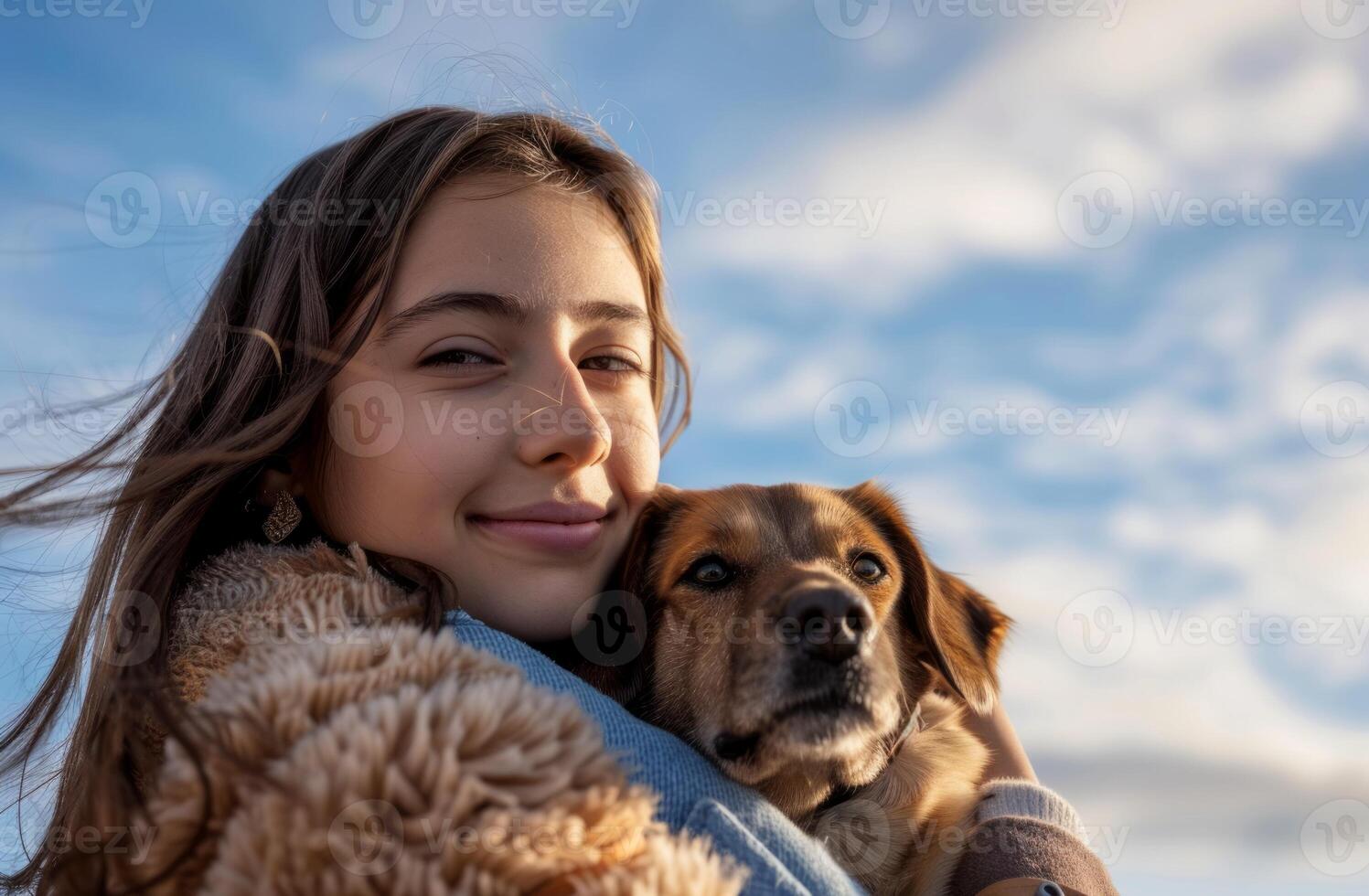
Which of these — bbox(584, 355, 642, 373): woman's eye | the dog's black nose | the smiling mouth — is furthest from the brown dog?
bbox(584, 355, 642, 373): woman's eye

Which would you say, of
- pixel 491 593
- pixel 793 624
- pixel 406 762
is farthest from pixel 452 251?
pixel 406 762

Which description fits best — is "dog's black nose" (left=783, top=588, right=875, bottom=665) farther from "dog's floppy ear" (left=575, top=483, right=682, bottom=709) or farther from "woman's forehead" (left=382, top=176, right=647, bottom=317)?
"woman's forehead" (left=382, top=176, right=647, bottom=317)

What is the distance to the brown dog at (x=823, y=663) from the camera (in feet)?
8.07

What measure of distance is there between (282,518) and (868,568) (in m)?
1.75

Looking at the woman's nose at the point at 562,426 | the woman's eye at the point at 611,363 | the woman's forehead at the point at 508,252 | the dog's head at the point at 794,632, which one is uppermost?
the woman's forehead at the point at 508,252

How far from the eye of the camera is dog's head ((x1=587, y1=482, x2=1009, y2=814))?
96.6 inches

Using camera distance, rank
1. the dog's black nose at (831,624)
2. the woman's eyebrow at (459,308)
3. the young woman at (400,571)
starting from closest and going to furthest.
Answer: the young woman at (400,571) → the dog's black nose at (831,624) → the woman's eyebrow at (459,308)

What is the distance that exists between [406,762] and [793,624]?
1.31 metres

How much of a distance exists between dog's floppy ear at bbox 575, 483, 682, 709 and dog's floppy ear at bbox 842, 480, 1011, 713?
0.75 metres

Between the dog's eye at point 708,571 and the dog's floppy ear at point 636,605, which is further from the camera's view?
the dog's eye at point 708,571

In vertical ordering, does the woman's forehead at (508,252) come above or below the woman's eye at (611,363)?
above

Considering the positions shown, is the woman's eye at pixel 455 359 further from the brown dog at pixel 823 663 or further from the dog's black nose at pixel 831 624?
the dog's black nose at pixel 831 624

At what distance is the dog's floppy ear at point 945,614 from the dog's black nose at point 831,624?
69cm

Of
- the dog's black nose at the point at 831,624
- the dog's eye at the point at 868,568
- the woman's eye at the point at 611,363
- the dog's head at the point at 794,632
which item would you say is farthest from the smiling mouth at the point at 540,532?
the dog's eye at the point at 868,568
